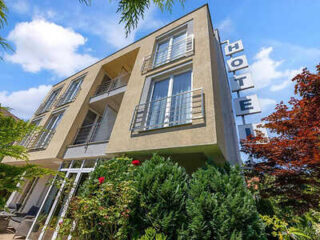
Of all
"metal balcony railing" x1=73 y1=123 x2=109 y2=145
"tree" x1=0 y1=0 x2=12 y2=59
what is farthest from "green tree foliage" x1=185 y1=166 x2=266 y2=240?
"metal balcony railing" x1=73 y1=123 x2=109 y2=145

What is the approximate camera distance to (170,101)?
5527 millimetres

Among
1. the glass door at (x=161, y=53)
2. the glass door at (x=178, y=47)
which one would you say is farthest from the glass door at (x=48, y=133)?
the glass door at (x=178, y=47)

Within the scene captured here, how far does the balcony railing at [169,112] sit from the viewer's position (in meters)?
4.58

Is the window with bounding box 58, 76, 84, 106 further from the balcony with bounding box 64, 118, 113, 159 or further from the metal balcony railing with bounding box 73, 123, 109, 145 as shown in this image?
the balcony with bounding box 64, 118, 113, 159

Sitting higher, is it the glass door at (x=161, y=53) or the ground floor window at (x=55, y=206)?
the glass door at (x=161, y=53)

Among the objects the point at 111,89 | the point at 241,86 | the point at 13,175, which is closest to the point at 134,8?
the point at 13,175

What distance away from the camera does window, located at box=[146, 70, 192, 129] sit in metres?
4.91

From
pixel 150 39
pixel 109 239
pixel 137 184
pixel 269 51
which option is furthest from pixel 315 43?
pixel 109 239

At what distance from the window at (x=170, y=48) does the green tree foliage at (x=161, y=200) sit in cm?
550

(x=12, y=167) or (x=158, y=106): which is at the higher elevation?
(x=158, y=106)

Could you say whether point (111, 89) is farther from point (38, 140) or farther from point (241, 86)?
point (241, 86)

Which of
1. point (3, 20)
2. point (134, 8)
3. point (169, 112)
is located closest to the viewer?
point (3, 20)

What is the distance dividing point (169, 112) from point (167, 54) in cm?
401

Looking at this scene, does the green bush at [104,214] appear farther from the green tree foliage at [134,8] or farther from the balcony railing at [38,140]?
the balcony railing at [38,140]
